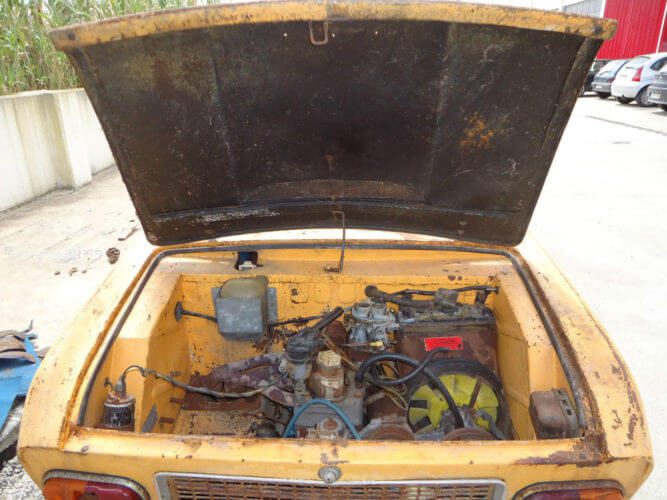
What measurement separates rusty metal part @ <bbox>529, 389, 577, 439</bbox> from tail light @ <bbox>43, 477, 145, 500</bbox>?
1088mm

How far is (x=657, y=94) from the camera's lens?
13117mm

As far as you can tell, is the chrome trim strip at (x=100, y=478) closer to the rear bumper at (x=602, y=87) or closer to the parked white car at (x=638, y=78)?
the parked white car at (x=638, y=78)

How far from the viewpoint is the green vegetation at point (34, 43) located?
7375 mm

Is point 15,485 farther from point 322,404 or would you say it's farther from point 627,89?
point 627,89

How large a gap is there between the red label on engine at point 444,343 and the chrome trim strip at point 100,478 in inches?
41.7

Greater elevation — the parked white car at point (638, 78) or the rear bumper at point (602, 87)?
the parked white car at point (638, 78)

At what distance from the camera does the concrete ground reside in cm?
368

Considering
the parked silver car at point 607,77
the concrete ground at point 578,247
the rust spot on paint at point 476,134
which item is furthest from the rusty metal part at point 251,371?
the parked silver car at point 607,77

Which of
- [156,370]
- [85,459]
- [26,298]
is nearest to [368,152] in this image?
[156,370]

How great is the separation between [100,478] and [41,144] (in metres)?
7.42

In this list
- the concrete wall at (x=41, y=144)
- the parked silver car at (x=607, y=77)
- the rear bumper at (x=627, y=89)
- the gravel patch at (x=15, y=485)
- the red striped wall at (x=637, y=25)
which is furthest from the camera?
the red striped wall at (x=637, y=25)

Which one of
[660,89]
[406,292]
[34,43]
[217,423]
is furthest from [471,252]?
[660,89]

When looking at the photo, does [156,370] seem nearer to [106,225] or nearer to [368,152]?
[368,152]

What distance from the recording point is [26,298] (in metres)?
4.27
